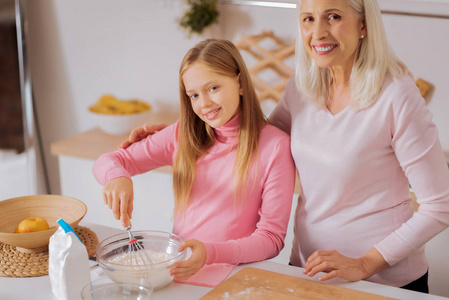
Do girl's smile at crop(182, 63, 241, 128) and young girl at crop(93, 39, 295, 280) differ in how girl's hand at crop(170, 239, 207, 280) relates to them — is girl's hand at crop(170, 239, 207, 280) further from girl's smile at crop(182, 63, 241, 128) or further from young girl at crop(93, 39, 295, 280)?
girl's smile at crop(182, 63, 241, 128)

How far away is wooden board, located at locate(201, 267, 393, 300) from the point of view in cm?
120

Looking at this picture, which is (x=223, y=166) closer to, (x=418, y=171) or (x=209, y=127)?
(x=209, y=127)

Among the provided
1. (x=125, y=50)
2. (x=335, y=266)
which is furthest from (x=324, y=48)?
(x=125, y=50)

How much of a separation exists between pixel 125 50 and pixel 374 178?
1788 millimetres

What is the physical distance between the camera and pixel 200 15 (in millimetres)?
2549

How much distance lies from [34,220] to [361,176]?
773 millimetres

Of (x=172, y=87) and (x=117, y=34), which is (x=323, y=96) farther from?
(x=117, y=34)

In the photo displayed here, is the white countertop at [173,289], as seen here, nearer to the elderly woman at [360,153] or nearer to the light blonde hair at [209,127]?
the elderly woman at [360,153]

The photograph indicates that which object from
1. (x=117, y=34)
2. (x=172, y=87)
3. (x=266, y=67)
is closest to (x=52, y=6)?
(x=117, y=34)

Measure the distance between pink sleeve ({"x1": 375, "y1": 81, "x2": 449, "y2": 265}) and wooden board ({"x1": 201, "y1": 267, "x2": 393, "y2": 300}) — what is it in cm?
19

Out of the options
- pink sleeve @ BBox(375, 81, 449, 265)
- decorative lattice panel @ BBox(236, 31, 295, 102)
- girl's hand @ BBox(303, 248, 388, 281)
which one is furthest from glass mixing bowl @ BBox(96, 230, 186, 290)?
decorative lattice panel @ BBox(236, 31, 295, 102)

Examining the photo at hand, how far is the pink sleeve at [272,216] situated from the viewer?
135 cm

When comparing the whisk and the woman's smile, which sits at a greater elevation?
the woman's smile

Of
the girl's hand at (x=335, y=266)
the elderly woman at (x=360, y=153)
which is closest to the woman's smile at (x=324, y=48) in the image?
the elderly woman at (x=360, y=153)
